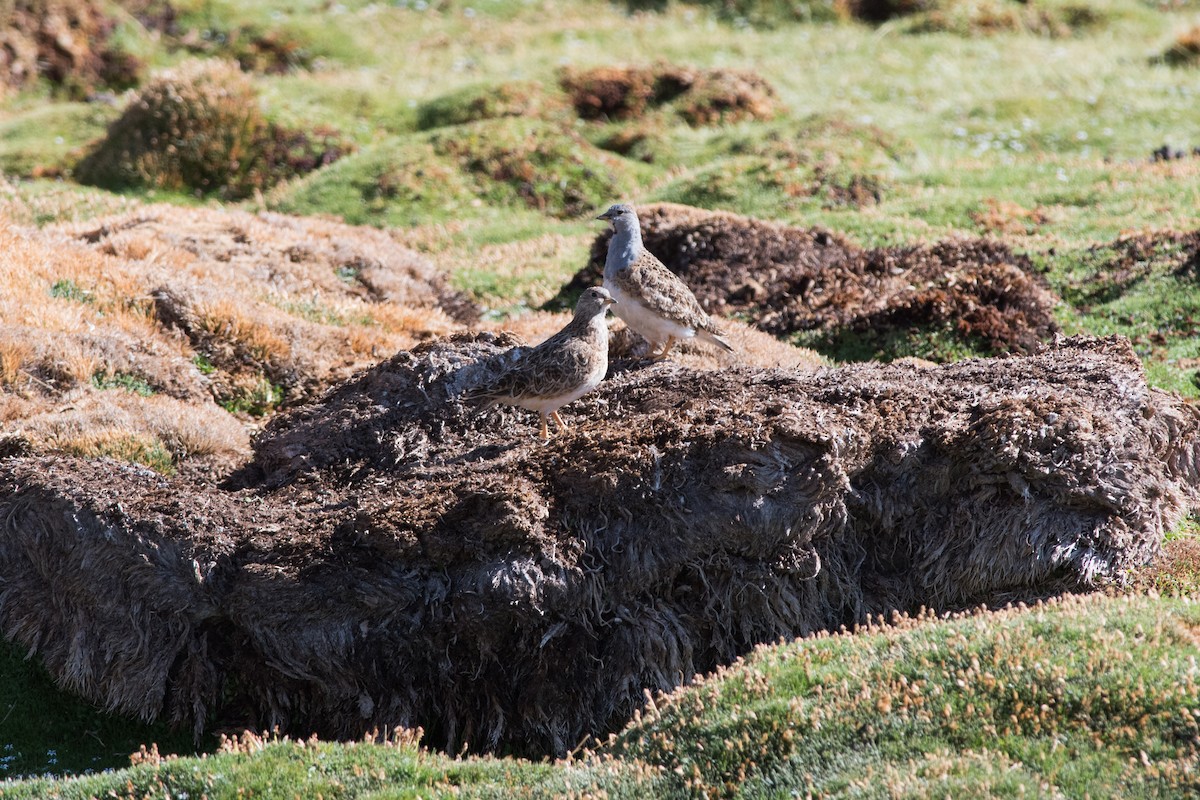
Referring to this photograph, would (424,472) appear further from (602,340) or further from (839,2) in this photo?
(839,2)

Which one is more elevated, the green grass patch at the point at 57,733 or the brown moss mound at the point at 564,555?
the brown moss mound at the point at 564,555

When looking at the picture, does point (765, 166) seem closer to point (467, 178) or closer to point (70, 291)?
point (467, 178)

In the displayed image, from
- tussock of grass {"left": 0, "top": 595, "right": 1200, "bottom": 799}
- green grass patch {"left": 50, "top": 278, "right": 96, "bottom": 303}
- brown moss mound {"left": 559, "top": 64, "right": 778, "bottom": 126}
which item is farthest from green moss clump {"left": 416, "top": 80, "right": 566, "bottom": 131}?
tussock of grass {"left": 0, "top": 595, "right": 1200, "bottom": 799}

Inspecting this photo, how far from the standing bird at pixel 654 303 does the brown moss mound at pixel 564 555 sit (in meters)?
2.21

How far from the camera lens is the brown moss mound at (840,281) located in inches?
691

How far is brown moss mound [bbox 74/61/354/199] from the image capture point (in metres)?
28.7

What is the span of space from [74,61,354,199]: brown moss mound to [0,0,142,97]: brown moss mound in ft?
31.1

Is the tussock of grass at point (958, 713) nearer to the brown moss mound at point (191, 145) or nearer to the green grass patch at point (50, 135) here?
the brown moss mound at point (191, 145)

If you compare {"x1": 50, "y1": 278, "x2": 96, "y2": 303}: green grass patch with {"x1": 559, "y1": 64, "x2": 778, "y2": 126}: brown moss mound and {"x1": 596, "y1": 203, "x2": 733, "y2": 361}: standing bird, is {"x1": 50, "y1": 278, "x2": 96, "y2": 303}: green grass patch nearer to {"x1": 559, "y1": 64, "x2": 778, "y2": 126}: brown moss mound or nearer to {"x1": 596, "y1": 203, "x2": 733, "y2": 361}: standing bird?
{"x1": 596, "y1": 203, "x2": 733, "y2": 361}: standing bird

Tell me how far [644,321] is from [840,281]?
6.74m

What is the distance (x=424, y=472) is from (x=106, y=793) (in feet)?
13.2

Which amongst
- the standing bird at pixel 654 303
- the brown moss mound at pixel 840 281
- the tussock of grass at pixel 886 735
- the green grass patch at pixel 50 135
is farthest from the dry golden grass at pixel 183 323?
the green grass patch at pixel 50 135

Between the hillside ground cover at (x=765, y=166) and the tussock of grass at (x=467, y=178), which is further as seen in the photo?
the tussock of grass at (x=467, y=178)

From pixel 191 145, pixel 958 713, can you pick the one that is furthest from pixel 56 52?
pixel 958 713
